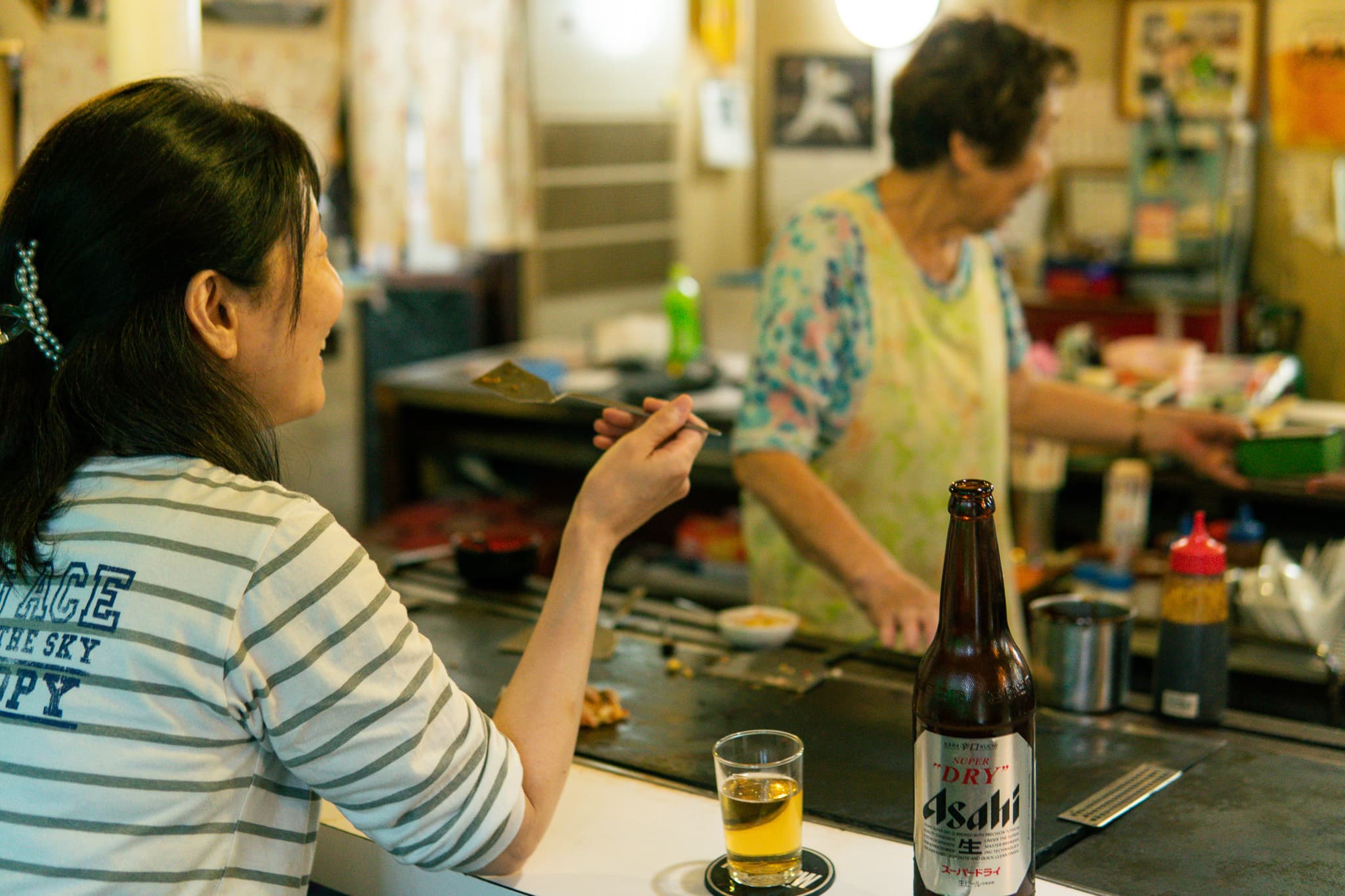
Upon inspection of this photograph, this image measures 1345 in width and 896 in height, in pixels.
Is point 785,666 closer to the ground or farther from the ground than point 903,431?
closer to the ground

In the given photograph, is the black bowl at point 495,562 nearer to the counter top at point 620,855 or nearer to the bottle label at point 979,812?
the counter top at point 620,855

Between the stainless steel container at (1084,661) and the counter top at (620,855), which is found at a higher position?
the stainless steel container at (1084,661)

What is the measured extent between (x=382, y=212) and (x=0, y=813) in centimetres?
376

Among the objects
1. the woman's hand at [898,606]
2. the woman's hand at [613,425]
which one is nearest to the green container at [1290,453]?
the woman's hand at [898,606]

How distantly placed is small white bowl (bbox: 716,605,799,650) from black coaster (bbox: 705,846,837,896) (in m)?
0.61

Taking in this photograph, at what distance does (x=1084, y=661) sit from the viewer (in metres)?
1.60

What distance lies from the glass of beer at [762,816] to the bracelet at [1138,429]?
53.6 inches

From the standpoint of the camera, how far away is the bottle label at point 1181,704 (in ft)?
5.16

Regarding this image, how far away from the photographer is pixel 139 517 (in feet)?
3.52

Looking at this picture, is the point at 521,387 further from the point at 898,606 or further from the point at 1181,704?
the point at 1181,704

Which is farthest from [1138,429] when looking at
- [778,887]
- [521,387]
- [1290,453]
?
[778,887]

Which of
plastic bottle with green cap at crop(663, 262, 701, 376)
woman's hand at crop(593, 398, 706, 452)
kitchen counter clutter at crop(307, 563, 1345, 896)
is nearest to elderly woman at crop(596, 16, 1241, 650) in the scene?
kitchen counter clutter at crop(307, 563, 1345, 896)

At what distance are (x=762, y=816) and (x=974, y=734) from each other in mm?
227

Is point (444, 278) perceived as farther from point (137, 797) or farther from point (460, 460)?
point (137, 797)
